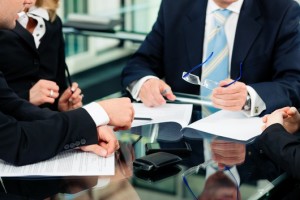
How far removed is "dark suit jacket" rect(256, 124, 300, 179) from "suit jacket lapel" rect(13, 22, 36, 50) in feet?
3.94

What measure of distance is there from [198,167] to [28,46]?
45.2 inches

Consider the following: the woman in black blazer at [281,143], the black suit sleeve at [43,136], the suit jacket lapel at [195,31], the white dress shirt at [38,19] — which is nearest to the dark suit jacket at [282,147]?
the woman in black blazer at [281,143]

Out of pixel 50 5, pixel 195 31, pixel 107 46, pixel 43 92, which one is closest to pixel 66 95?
pixel 43 92

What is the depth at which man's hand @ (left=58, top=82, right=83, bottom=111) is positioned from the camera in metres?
2.72

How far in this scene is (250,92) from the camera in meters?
2.36

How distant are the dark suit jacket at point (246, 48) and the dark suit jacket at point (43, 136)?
792 mm

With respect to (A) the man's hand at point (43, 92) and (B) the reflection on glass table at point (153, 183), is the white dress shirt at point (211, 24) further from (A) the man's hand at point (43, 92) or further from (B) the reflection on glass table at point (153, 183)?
(B) the reflection on glass table at point (153, 183)

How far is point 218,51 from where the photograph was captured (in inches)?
106

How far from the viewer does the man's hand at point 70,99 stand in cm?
272

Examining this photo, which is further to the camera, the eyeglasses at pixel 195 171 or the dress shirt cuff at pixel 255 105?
the dress shirt cuff at pixel 255 105

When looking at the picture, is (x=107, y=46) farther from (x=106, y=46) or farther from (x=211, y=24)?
(x=211, y=24)

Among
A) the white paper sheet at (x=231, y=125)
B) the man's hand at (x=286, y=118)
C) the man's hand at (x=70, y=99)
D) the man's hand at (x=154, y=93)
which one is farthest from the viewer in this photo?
the man's hand at (x=70, y=99)

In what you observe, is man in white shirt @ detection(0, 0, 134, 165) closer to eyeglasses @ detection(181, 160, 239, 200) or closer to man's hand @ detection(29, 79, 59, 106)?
eyeglasses @ detection(181, 160, 239, 200)

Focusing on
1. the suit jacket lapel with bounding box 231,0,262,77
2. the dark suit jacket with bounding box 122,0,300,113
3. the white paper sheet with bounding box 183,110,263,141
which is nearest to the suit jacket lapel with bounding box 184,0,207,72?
the dark suit jacket with bounding box 122,0,300,113
